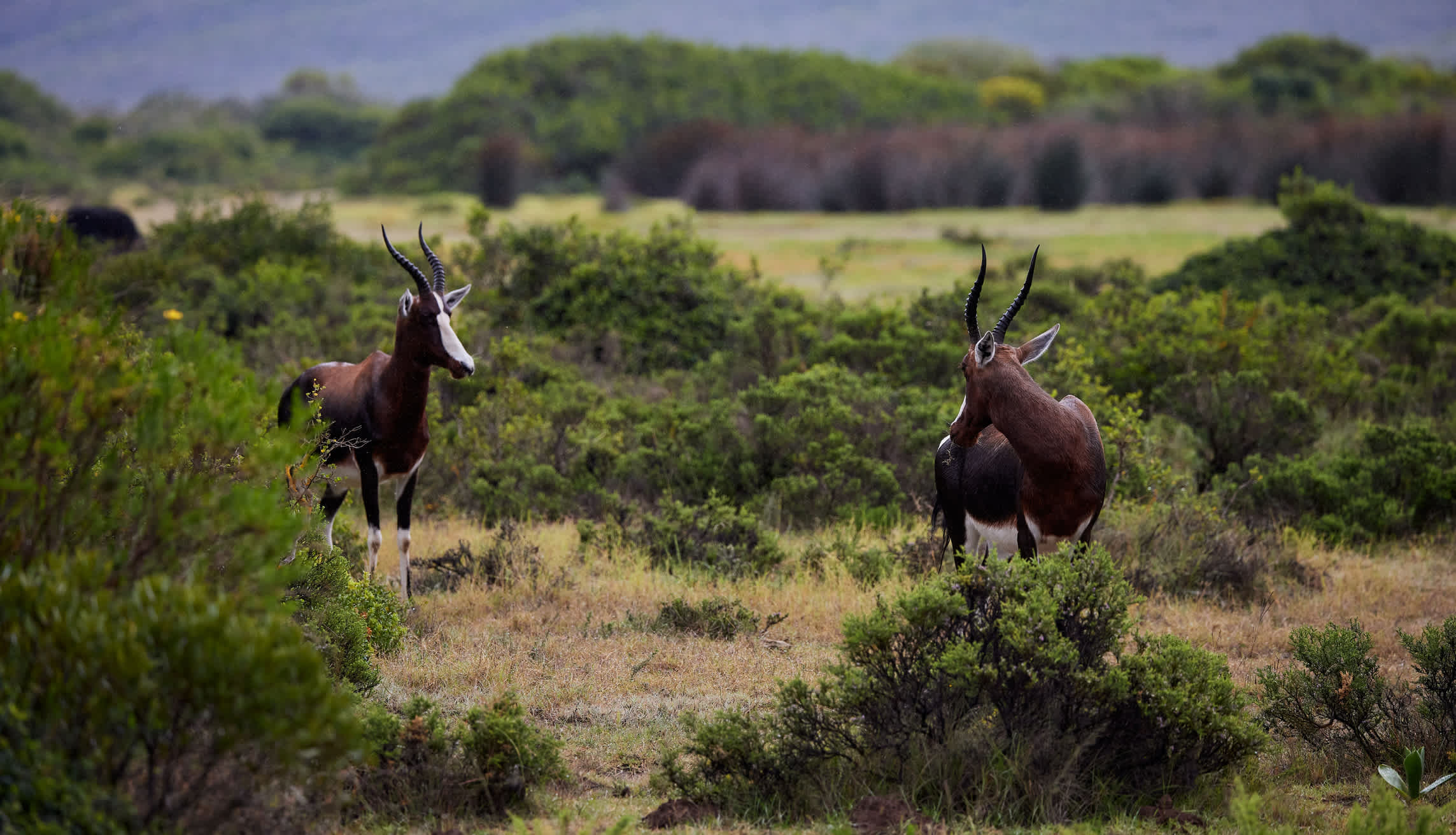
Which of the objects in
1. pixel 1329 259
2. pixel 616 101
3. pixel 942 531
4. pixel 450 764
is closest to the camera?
pixel 450 764

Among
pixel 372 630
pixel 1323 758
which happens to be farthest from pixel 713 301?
pixel 1323 758

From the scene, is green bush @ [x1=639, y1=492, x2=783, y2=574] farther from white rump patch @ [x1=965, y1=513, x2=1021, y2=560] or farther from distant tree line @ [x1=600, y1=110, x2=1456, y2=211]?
distant tree line @ [x1=600, y1=110, x2=1456, y2=211]

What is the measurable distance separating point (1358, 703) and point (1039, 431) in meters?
2.05

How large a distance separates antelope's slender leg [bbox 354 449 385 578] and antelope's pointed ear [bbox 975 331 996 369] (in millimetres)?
4431

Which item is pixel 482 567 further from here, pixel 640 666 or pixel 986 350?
pixel 986 350

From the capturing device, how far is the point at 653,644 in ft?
27.3

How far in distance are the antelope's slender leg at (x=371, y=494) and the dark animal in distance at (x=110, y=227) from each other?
15.7 m

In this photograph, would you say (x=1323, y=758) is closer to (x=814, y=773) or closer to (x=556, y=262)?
(x=814, y=773)

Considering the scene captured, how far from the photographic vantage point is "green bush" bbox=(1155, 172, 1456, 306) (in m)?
20.3

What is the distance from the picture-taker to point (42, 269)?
564cm

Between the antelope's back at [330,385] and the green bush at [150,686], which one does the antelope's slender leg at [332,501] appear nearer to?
the antelope's back at [330,385]

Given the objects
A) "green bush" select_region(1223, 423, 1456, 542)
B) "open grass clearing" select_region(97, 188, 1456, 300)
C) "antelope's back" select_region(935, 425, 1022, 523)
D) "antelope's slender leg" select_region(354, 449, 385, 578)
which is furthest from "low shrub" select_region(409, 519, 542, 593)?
"open grass clearing" select_region(97, 188, 1456, 300)

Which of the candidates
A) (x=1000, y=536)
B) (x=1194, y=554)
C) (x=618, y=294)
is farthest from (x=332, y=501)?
(x=618, y=294)

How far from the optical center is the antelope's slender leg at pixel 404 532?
29.5ft
